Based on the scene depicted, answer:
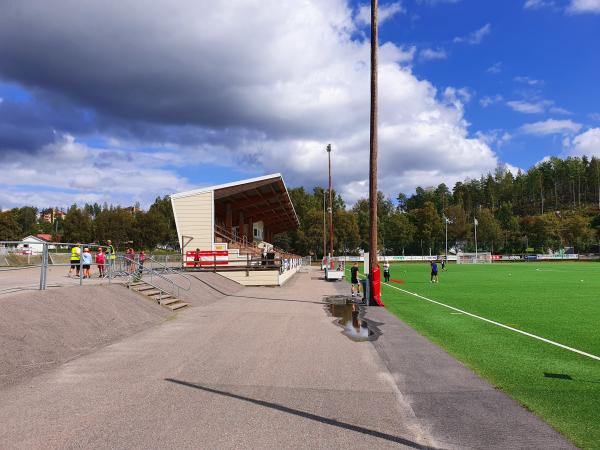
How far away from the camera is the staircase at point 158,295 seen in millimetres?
15751

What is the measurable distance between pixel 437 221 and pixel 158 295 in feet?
352

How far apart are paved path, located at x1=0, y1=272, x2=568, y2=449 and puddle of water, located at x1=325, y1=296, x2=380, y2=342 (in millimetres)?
1098

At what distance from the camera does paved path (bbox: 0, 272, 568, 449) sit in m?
4.74

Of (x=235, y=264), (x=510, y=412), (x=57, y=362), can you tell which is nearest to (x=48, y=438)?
(x=57, y=362)

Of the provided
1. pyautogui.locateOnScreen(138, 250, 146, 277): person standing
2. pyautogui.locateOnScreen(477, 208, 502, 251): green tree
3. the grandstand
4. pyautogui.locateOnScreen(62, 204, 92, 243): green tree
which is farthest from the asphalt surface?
pyautogui.locateOnScreen(477, 208, 502, 251): green tree

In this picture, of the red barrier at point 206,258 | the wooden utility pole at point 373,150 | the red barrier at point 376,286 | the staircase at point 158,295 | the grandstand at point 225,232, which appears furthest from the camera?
the red barrier at point 206,258

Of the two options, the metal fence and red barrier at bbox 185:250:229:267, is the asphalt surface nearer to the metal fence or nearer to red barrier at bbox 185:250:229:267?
the metal fence

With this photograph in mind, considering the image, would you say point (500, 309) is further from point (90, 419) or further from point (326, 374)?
point (90, 419)

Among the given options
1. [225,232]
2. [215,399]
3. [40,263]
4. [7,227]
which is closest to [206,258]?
[225,232]

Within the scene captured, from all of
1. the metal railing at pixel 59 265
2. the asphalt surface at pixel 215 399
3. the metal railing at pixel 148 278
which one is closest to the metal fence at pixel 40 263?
the metal railing at pixel 59 265

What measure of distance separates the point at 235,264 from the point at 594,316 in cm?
2143

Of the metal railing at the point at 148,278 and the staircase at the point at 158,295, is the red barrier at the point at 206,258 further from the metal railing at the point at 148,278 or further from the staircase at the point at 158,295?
the staircase at the point at 158,295

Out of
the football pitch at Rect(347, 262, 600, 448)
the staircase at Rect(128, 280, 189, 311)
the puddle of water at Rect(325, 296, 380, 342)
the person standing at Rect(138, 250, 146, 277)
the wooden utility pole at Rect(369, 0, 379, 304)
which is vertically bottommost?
the puddle of water at Rect(325, 296, 380, 342)

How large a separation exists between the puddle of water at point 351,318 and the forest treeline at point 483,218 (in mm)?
79253
